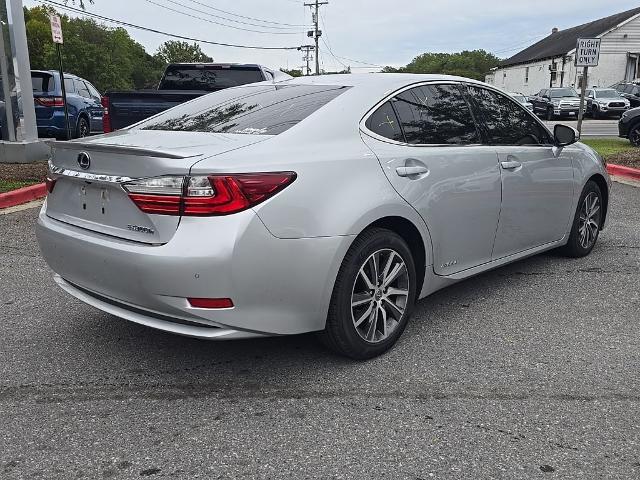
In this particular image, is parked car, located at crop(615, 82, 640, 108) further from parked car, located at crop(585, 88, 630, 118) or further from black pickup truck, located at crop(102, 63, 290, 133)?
black pickup truck, located at crop(102, 63, 290, 133)

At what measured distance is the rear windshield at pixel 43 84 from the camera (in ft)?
45.5

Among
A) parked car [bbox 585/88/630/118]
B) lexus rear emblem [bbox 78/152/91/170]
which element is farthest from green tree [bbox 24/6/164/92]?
lexus rear emblem [bbox 78/152/91/170]

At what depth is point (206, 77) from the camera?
10.7 metres

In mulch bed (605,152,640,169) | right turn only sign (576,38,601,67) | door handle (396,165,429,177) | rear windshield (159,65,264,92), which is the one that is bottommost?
mulch bed (605,152,640,169)

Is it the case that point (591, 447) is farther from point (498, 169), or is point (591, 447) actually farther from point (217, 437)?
point (498, 169)

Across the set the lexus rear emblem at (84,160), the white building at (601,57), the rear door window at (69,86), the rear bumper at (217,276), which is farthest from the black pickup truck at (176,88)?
the white building at (601,57)

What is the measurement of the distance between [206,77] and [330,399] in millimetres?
8693

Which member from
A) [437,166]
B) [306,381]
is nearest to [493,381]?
[306,381]

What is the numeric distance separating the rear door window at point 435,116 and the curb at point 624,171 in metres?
7.79

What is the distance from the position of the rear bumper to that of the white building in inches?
1656

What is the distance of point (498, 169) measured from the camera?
4.23m

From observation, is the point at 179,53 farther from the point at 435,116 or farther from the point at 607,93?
the point at 435,116

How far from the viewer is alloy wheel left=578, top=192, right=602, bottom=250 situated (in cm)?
548

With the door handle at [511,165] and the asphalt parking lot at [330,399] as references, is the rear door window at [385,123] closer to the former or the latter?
the door handle at [511,165]
